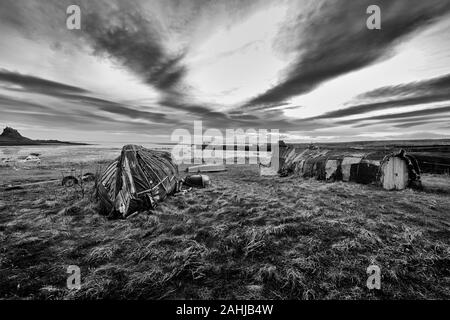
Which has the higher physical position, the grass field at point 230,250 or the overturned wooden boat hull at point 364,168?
the overturned wooden boat hull at point 364,168

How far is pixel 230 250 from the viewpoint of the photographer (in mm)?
6156

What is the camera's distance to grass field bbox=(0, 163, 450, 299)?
439 centimetres

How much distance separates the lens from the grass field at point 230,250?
14.4 ft

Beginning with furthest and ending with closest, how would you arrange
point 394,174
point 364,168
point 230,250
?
1. point 364,168
2. point 394,174
3. point 230,250

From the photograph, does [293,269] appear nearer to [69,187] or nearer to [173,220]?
[173,220]

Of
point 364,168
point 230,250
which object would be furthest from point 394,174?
point 230,250

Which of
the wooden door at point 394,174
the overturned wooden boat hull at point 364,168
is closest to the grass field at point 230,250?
the wooden door at point 394,174

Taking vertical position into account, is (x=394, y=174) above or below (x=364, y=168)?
below

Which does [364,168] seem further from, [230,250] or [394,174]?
[230,250]

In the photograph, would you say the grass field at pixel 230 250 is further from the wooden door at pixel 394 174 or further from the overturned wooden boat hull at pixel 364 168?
the overturned wooden boat hull at pixel 364 168

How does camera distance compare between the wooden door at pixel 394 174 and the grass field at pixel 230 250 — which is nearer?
the grass field at pixel 230 250

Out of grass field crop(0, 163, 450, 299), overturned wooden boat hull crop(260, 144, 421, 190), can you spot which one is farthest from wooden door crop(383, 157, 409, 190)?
grass field crop(0, 163, 450, 299)

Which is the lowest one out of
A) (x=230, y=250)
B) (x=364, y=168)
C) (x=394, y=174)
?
(x=230, y=250)
